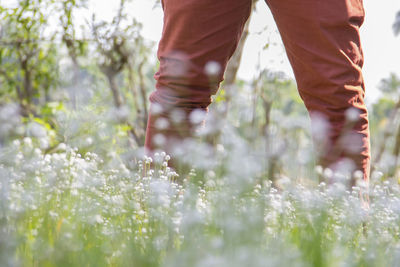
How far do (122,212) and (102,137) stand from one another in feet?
7.22

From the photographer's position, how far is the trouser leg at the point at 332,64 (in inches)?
77.0

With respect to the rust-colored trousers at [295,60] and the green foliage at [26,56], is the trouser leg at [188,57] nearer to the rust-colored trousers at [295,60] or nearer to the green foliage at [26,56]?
the rust-colored trousers at [295,60]

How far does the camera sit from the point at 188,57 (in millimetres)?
2115

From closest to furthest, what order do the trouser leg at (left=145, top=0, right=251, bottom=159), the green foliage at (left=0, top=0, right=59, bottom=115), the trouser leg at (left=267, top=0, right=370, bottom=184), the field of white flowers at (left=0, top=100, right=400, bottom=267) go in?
the field of white flowers at (left=0, top=100, right=400, bottom=267) < the trouser leg at (left=267, top=0, right=370, bottom=184) < the trouser leg at (left=145, top=0, right=251, bottom=159) < the green foliage at (left=0, top=0, right=59, bottom=115)

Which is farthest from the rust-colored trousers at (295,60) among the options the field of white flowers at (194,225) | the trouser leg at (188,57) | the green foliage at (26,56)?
the green foliage at (26,56)

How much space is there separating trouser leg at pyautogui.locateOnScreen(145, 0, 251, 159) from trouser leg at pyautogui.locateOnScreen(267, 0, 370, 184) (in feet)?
0.67

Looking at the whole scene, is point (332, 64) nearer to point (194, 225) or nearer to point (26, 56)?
point (194, 225)

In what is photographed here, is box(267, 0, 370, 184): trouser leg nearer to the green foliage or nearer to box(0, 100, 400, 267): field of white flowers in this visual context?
box(0, 100, 400, 267): field of white flowers

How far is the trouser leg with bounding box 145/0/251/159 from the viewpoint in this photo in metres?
2.07

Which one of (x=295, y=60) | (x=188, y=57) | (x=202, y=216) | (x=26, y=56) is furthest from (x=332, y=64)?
(x=26, y=56)

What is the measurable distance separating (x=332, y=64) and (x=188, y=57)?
0.57 m

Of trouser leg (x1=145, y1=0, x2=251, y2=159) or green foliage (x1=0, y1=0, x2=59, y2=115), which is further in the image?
green foliage (x1=0, y1=0, x2=59, y2=115)

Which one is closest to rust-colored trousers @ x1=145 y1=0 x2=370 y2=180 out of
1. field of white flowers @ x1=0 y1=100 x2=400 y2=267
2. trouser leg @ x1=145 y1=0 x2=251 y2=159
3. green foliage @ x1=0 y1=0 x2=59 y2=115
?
trouser leg @ x1=145 y1=0 x2=251 y2=159

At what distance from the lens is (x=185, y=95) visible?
7.03 feet
